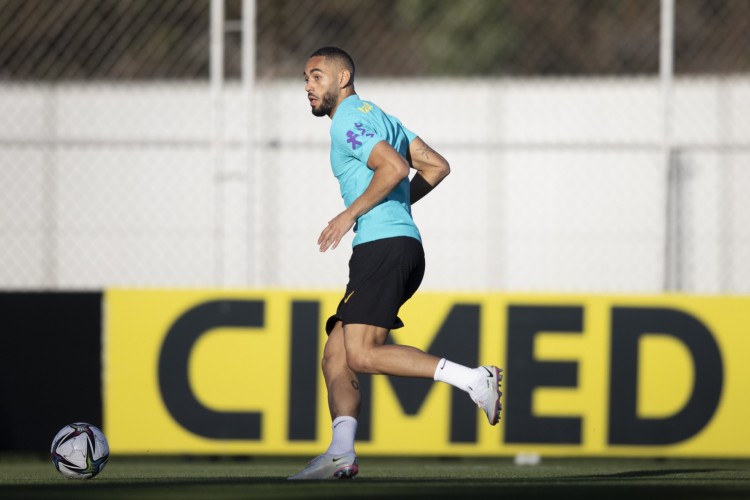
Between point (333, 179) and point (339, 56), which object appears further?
point (333, 179)

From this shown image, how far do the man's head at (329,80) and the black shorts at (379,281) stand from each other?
0.73 metres

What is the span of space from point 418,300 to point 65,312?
7.71ft

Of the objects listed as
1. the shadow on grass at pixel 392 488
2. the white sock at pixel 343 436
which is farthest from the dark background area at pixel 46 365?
the white sock at pixel 343 436

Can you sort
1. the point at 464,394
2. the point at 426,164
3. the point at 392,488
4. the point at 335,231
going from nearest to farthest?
the point at 392,488
the point at 335,231
the point at 426,164
the point at 464,394

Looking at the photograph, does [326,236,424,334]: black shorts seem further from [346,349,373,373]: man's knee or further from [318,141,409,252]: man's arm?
[318,141,409,252]: man's arm

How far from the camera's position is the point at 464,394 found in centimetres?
880

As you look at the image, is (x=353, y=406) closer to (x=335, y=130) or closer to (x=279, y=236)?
(x=335, y=130)

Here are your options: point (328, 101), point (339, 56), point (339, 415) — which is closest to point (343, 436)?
point (339, 415)

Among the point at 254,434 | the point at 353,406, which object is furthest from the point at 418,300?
the point at 353,406

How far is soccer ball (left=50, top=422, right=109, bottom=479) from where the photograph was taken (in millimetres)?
6500

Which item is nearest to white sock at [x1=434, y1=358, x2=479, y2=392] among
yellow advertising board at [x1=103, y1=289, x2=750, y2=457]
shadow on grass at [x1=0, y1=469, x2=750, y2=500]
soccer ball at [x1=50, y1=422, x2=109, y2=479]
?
shadow on grass at [x1=0, y1=469, x2=750, y2=500]

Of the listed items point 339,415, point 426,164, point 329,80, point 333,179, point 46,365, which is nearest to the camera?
point 339,415

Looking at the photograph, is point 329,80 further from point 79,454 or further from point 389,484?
point 79,454

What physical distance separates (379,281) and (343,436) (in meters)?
0.73
